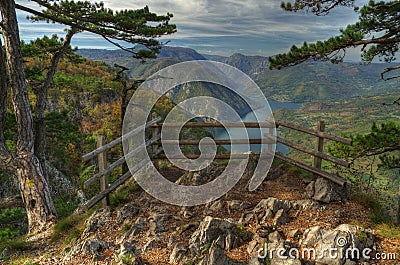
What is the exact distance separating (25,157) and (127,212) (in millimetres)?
A: 3553

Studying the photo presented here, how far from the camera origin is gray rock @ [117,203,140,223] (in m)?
6.00

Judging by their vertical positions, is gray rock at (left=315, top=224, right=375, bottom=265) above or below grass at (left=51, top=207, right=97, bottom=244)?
above

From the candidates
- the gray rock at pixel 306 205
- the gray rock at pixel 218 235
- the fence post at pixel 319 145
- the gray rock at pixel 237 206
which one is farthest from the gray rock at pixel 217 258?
the fence post at pixel 319 145

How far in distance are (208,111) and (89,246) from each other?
430 centimetres

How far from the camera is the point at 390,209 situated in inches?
265

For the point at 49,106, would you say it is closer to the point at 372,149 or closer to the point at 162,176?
the point at 162,176

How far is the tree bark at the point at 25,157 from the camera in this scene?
6.96 metres

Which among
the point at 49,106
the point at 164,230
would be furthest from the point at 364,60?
→ the point at 49,106

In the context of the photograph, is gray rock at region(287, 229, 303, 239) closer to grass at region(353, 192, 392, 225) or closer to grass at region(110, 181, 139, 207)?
grass at region(353, 192, 392, 225)

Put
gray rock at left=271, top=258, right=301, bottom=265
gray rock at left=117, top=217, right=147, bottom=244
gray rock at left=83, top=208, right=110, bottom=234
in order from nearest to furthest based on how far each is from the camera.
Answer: gray rock at left=271, top=258, right=301, bottom=265, gray rock at left=117, top=217, right=147, bottom=244, gray rock at left=83, top=208, right=110, bottom=234

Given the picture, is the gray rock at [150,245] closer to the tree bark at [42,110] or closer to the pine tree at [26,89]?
the pine tree at [26,89]

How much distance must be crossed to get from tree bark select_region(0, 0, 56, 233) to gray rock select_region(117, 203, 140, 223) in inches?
97.8

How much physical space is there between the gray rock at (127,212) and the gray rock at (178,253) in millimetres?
1675

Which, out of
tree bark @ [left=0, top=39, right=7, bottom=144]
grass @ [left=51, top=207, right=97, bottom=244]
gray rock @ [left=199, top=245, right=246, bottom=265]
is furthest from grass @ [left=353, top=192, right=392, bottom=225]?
tree bark @ [left=0, top=39, right=7, bottom=144]
